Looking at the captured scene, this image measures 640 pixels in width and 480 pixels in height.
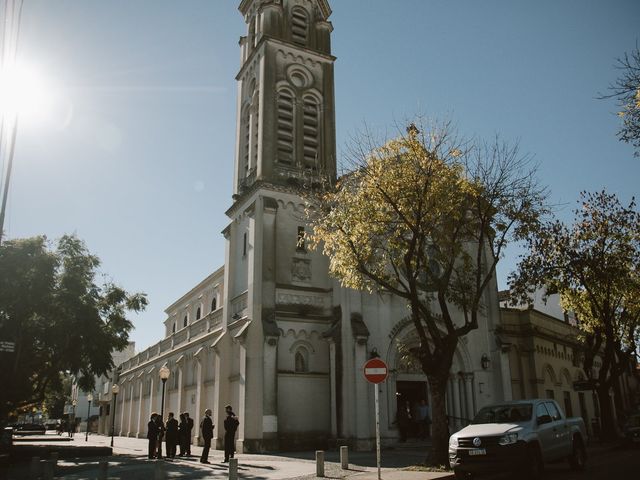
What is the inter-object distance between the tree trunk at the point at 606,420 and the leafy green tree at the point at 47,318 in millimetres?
22657

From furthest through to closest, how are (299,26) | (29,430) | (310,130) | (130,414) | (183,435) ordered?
1. (29,430)
2. (130,414)
3. (299,26)
4. (310,130)
5. (183,435)

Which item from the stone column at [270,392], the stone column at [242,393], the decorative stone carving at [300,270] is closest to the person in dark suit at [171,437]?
the stone column at [242,393]

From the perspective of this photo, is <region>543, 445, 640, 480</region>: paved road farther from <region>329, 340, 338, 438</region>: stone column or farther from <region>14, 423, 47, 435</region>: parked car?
<region>14, 423, 47, 435</region>: parked car

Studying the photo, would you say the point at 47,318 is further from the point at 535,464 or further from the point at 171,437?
the point at 535,464

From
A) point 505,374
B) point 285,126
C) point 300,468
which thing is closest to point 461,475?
point 300,468

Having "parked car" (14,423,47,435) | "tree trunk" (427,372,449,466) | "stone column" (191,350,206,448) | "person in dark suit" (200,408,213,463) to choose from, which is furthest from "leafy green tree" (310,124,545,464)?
"parked car" (14,423,47,435)

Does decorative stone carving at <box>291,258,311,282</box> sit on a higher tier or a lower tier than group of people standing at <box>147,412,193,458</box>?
higher

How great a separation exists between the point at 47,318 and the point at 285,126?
1479cm

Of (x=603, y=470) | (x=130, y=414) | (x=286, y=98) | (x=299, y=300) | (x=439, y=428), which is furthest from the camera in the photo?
(x=130, y=414)

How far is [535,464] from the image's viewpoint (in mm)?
12109

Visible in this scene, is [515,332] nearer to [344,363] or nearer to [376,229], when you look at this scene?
[344,363]

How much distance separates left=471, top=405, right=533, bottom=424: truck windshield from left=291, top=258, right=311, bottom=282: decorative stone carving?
1307 centimetres

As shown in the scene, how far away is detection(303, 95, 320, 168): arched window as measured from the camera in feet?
96.7

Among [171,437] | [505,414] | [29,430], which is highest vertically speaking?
[505,414]
